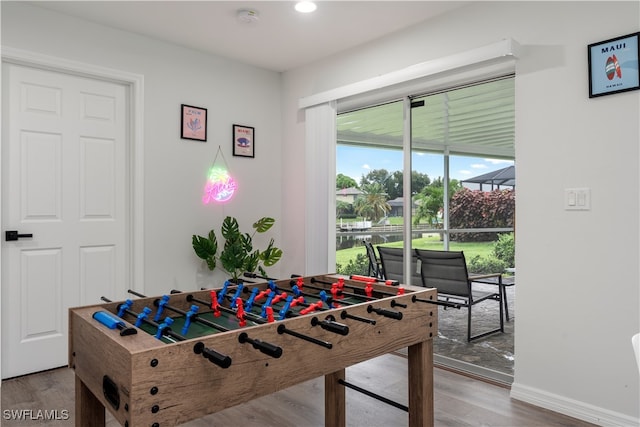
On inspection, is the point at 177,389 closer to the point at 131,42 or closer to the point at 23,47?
the point at 23,47

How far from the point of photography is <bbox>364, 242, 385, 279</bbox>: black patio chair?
3.74 meters

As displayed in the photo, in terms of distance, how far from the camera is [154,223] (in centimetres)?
351

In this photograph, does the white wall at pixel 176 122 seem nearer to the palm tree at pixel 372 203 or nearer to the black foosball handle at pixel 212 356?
the palm tree at pixel 372 203

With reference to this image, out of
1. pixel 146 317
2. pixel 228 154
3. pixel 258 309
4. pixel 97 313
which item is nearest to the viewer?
pixel 97 313

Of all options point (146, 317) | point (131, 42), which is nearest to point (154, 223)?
point (131, 42)

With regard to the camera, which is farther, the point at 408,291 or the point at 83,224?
the point at 83,224

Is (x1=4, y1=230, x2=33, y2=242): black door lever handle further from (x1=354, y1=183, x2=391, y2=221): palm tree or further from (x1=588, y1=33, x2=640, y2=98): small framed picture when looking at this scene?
(x1=588, y1=33, x2=640, y2=98): small framed picture

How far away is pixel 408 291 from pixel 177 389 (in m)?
1.20

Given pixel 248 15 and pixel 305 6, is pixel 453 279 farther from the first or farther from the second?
pixel 248 15

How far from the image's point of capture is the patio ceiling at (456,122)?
117 inches

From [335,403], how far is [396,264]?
1518mm

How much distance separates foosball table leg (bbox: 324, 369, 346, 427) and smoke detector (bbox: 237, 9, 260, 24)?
7.77 feet

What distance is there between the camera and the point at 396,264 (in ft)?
11.6

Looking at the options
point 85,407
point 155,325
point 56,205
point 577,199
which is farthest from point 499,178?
point 56,205
